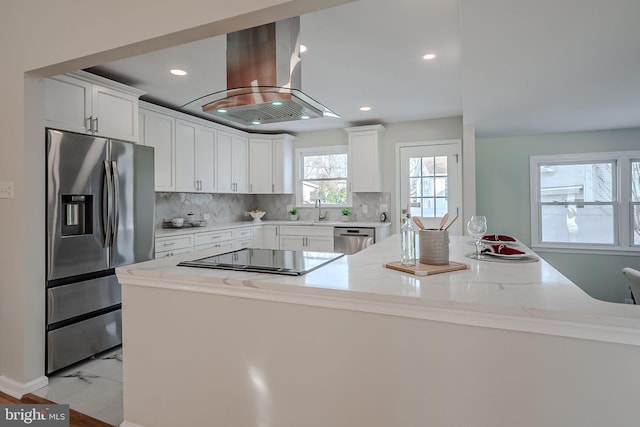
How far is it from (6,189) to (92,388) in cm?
142

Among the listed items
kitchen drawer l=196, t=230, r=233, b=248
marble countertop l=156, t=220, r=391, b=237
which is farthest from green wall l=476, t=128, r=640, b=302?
kitchen drawer l=196, t=230, r=233, b=248

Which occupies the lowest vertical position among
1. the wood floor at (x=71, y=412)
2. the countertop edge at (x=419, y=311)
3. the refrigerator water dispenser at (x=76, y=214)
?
the wood floor at (x=71, y=412)

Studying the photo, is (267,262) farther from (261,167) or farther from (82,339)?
(261,167)

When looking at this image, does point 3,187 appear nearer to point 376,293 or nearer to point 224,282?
point 224,282

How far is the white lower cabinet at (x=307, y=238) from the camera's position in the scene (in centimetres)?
500

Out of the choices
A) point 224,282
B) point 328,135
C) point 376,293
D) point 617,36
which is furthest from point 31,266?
point 328,135

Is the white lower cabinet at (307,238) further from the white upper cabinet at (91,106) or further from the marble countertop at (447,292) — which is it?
the marble countertop at (447,292)

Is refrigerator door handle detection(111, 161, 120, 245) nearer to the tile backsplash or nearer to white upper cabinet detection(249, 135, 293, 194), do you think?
the tile backsplash

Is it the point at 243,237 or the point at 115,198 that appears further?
the point at 243,237

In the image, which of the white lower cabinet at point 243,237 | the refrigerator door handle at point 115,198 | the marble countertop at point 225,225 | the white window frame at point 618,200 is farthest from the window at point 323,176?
the refrigerator door handle at point 115,198

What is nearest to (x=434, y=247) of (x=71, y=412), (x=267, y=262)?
(x=267, y=262)

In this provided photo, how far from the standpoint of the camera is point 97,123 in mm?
2889

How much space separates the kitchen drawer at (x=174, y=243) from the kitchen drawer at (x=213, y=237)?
142mm

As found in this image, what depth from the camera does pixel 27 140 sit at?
2.24 m
